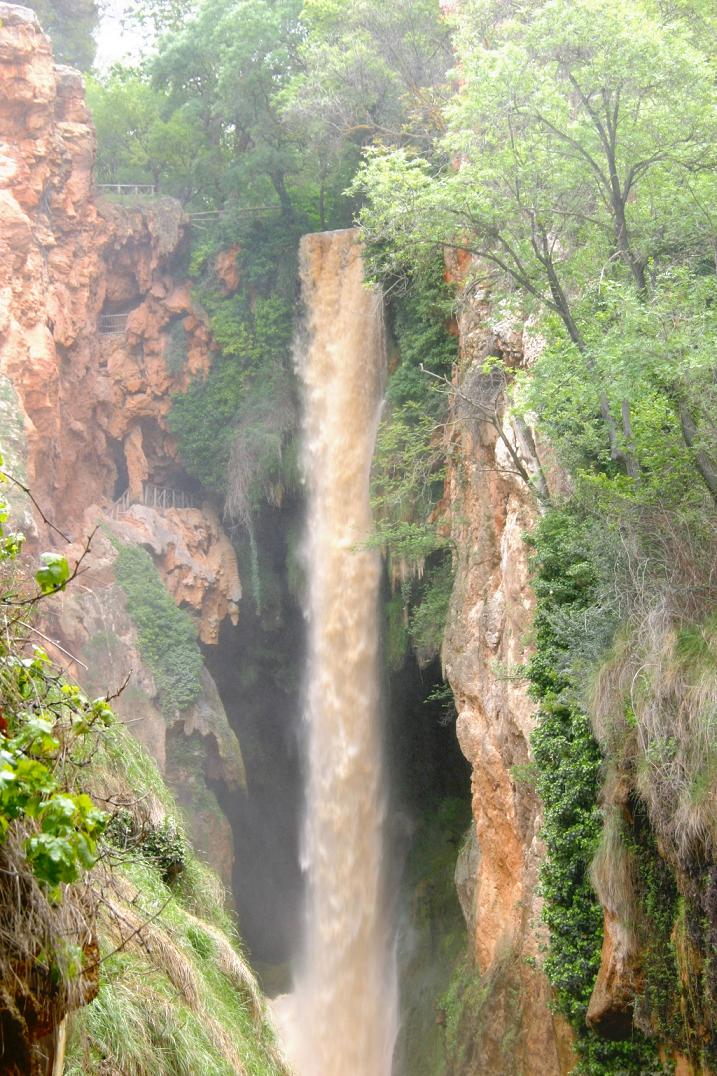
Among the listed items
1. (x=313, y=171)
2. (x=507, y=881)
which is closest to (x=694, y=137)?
(x=507, y=881)

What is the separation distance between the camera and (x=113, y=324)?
2197cm

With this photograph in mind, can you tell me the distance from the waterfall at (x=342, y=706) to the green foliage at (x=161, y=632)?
98.4 inches

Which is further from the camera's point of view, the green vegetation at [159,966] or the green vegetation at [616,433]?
the green vegetation at [616,433]

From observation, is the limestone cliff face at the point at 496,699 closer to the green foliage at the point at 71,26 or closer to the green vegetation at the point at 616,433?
the green vegetation at the point at 616,433

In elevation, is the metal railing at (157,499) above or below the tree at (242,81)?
below

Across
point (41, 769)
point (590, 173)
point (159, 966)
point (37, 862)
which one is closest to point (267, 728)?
point (590, 173)

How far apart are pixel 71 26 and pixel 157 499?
14.3 meters

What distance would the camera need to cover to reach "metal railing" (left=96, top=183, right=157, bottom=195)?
22641 millimetres

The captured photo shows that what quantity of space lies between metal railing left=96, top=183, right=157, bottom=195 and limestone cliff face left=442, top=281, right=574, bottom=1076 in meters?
12.4

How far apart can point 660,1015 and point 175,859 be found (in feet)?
13.4

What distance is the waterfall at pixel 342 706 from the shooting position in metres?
17.0

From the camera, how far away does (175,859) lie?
8.27 m

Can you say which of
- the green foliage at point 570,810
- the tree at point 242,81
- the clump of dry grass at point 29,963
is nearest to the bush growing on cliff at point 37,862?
the clump of dry grass at point 29,963

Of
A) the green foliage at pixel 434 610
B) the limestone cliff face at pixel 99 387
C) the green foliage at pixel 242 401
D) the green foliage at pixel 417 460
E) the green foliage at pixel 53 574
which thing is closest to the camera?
the green foliage at pixel 53 574
